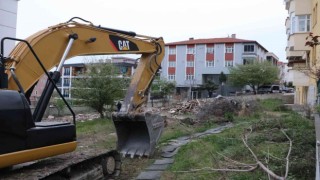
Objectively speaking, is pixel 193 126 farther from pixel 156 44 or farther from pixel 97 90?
pixel 156 44

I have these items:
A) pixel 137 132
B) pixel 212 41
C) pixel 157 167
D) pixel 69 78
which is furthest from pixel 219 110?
pixel 212 41

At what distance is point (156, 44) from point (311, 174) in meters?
6.02

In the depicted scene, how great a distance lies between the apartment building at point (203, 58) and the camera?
82125mm

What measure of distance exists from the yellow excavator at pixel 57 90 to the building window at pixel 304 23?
20098mm

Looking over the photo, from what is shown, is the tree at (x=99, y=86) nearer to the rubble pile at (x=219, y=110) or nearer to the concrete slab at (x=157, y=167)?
the rubble pile at (x=219, y=110)

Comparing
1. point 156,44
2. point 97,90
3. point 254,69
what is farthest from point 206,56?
point 156,44

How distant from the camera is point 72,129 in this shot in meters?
6.69

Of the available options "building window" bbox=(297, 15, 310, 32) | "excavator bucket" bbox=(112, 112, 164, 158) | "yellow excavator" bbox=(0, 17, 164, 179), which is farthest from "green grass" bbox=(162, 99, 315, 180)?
"building window" bbox=(297, 15, 310, 32)

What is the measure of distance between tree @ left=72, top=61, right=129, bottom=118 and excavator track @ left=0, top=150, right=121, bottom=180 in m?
Result: 12.6

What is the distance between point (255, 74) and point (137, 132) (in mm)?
55972

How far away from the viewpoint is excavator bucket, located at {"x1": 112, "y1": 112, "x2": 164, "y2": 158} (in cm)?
1057

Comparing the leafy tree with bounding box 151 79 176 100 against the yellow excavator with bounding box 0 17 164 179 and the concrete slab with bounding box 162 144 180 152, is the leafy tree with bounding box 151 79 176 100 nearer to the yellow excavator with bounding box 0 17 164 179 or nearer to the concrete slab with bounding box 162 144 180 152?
the concrete slab with bounding box 162 144 180 152

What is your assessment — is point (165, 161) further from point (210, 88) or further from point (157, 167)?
point (210, 88)

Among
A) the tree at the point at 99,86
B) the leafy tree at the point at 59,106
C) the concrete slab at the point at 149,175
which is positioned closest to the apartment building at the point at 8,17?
the tree at the point at 99,86
